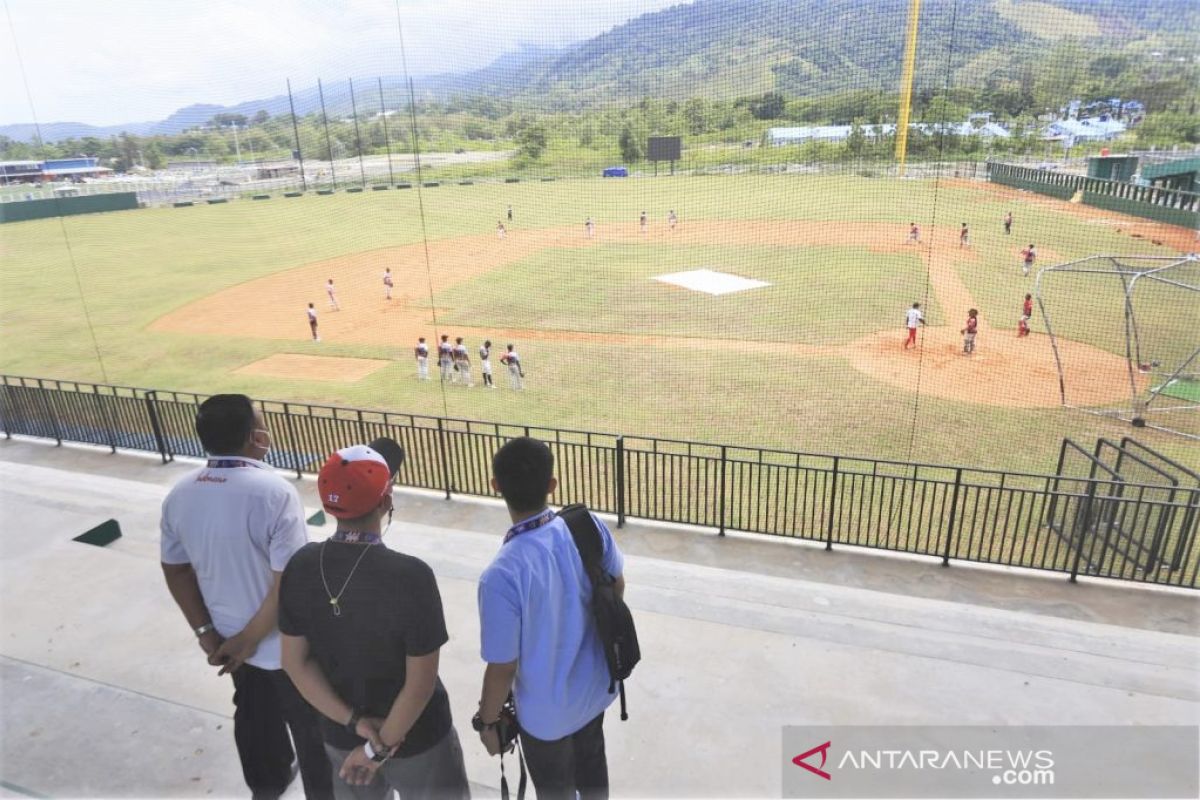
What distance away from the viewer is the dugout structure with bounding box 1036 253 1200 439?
9.51 meters

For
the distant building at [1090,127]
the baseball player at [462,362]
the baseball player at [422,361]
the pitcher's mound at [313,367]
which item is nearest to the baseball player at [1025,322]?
the distant building at [1090,127]

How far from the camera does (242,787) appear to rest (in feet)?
8.45

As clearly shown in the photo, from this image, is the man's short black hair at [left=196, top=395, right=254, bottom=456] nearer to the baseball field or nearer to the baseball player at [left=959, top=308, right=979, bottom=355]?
the baseball field

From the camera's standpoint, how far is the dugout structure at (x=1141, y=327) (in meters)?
9.51

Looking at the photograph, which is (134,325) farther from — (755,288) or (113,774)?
(113,774)

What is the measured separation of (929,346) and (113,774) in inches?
545

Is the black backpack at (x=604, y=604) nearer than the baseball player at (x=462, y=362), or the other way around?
the black backpack at (x=604, y=604)


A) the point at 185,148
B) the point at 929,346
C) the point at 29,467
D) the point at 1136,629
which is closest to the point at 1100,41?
the point at 929,346

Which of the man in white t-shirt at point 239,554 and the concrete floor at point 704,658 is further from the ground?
the man in white t-shirt at point 239,554

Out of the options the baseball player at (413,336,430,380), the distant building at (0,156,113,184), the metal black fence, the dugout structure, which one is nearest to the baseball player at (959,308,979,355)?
the dugout structure

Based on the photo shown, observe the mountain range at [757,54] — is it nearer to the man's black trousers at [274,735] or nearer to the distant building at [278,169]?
the man's black trousers at [274,735]

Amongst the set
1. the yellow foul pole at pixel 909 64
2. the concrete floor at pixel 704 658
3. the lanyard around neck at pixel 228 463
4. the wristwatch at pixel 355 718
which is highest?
the yellow foul pole at pixel 909 64

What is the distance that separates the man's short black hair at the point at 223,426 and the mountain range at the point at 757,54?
221 inches

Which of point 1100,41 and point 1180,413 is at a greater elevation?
point 1100,41
